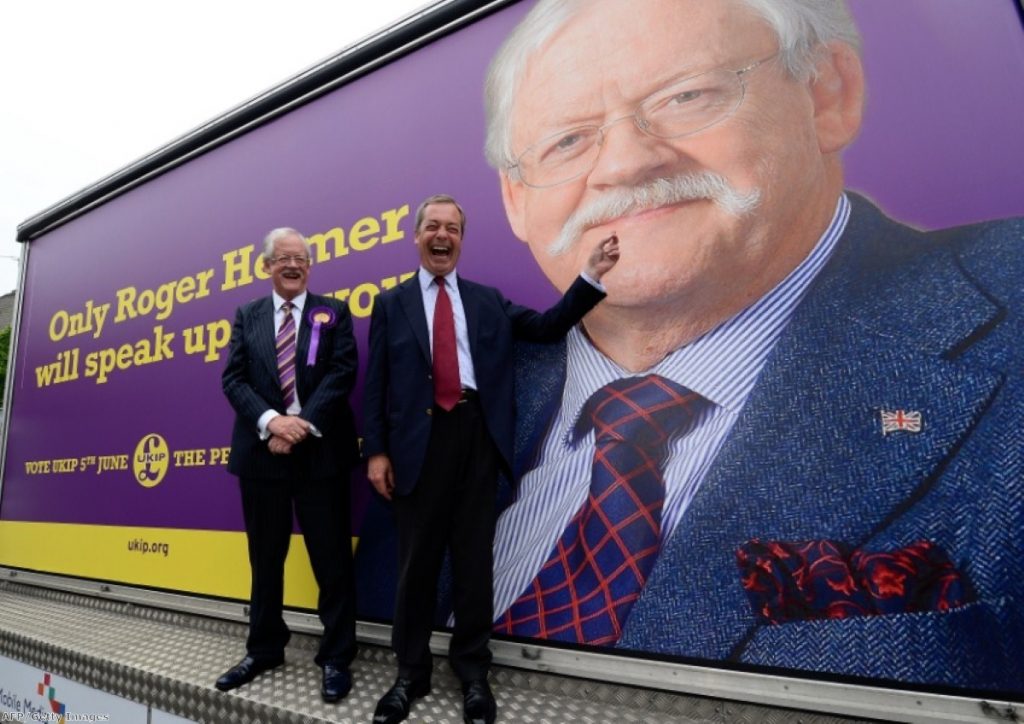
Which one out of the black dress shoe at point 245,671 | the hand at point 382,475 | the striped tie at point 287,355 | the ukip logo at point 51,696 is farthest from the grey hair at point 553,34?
the ukip logo at point 51,696

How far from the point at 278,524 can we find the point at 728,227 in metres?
1.40

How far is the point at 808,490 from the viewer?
1165 millimetres

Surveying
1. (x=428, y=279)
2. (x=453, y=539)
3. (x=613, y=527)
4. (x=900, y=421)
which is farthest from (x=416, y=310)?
(x=900, y=421)

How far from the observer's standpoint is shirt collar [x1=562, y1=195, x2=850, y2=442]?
1268mm

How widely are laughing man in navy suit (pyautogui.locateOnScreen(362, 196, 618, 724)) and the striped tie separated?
11.6 inches

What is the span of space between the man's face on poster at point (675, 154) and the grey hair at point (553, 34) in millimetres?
29

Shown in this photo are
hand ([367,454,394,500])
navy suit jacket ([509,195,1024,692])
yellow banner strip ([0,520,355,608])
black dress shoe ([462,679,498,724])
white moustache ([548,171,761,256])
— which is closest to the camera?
navy suit jacket ([509,195,1024,692])

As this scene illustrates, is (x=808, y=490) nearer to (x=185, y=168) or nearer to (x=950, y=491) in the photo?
(x=950, y=491)

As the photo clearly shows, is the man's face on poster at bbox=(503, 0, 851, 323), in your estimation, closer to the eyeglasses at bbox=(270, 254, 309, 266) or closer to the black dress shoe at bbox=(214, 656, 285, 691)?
the eyeglasses at bbox=(270, 254, 309, 266)

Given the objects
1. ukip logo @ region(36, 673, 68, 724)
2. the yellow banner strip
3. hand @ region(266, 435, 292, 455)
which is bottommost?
ukip logo @ region(36, 673, 68, 724)

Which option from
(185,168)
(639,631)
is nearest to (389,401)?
(639,631)

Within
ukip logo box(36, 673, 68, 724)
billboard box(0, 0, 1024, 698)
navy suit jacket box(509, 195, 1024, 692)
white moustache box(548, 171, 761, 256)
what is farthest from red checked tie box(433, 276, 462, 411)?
ukip logo box(36, 673, 68, 724)

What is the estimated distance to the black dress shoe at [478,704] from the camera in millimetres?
1233

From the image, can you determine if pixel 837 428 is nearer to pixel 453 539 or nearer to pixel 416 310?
pixel 453 539
